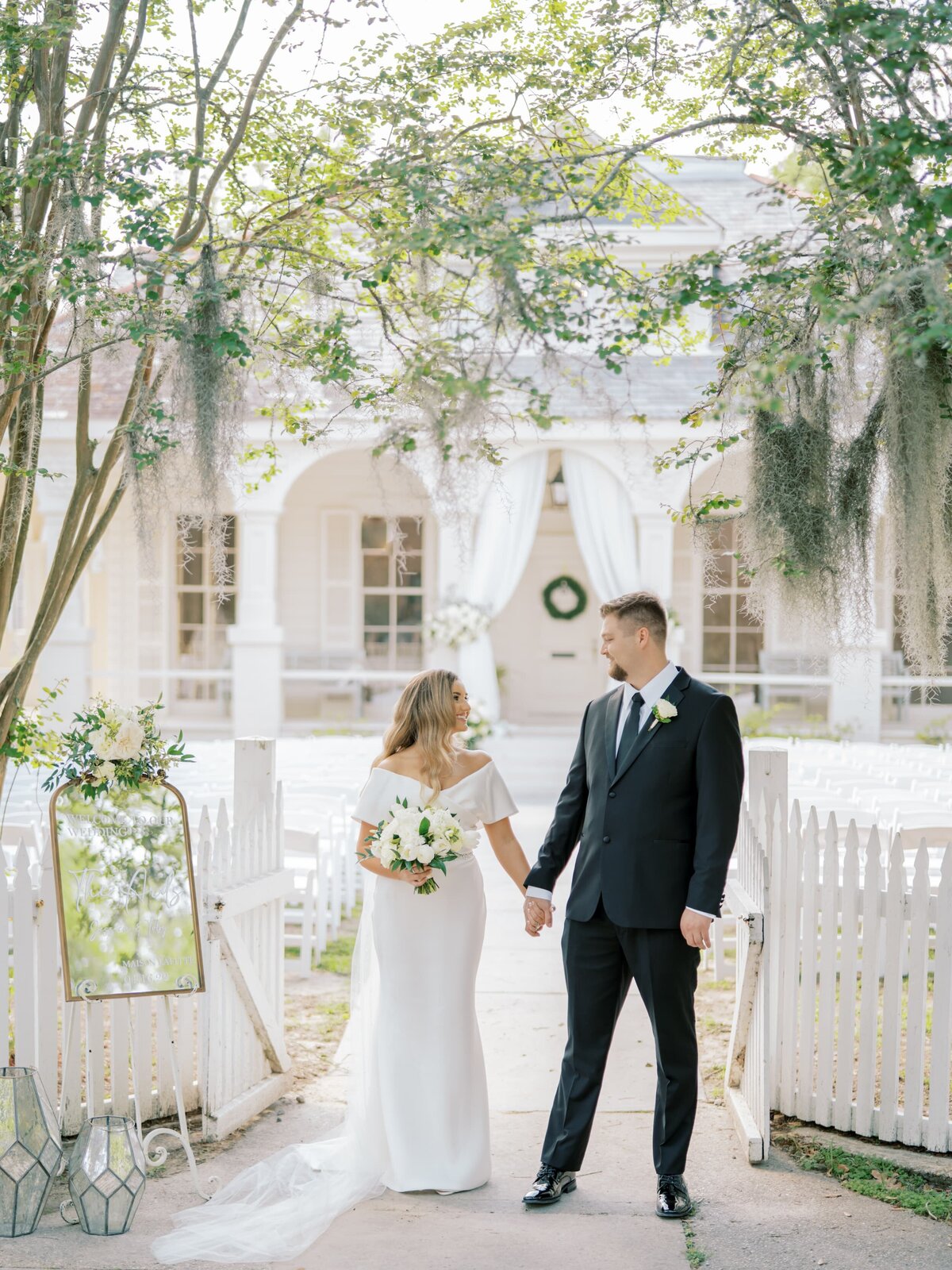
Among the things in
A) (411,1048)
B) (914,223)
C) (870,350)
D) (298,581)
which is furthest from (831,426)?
Answer: (298,581)

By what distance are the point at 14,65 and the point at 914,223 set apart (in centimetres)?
369

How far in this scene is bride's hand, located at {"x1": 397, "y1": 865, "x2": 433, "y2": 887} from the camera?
4.14 meters

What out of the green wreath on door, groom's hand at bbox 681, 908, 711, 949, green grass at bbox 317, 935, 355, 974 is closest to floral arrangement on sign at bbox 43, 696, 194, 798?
groom's hand at bbox 681, 908, 711, 949

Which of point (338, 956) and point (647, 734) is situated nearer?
point (647, 734)

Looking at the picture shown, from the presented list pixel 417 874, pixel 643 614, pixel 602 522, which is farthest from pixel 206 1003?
pixel 602 522

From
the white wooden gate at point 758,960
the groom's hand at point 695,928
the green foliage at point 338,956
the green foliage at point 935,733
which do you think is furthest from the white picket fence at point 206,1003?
the green foliage at point 935,733

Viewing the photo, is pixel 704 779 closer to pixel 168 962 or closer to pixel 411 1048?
pixel 411 1048

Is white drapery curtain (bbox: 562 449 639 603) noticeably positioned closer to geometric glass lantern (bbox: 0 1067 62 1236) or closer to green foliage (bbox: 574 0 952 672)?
green foliage (bbox: 574 0 952 672)

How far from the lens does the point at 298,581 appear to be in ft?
57.5

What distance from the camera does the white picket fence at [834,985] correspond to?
4.43 meters

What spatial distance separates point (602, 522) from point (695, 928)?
11133 mm

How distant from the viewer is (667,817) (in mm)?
3990

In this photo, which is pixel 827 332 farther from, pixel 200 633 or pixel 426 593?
pixel 200 633

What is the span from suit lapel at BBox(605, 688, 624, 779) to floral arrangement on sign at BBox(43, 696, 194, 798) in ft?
4.42
